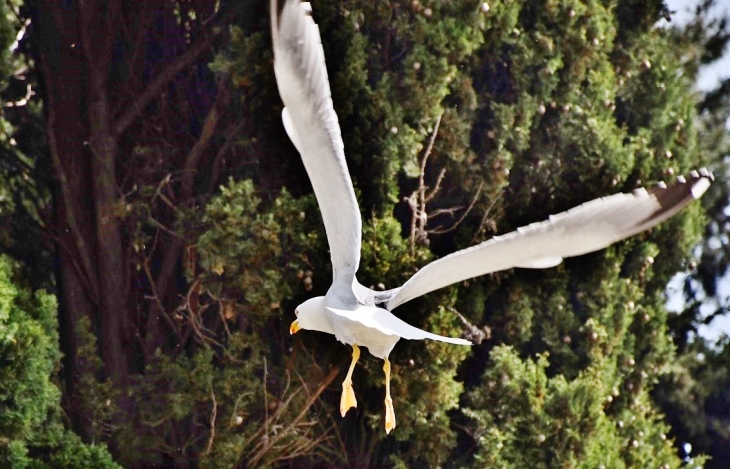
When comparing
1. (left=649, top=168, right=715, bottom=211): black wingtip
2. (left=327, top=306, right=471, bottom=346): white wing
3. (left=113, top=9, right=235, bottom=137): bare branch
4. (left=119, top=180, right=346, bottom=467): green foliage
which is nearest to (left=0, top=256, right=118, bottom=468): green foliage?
(left=119, top=180, right=346, bottom=467): green foliage

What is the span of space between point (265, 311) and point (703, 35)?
2300 mm

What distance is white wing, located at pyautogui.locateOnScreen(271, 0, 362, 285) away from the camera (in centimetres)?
380

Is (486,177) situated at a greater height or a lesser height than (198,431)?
greater

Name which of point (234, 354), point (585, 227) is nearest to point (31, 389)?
point (234, 354)

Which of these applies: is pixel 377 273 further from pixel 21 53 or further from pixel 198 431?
pixel 21 53

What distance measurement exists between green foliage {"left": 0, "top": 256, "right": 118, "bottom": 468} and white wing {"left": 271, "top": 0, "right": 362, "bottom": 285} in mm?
1478

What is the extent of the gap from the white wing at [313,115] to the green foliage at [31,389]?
148cm

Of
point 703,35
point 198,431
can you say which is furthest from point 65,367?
point 703,35

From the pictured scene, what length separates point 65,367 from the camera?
5.11 metres

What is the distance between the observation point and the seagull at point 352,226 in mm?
3500

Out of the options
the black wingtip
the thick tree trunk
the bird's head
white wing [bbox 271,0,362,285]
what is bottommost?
the black wingtip

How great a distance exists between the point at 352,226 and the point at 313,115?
303mm

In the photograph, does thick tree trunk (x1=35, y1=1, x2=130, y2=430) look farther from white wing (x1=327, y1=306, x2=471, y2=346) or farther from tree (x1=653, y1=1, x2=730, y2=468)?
tree (x1=653, y1=1, x2=730, y2=468)

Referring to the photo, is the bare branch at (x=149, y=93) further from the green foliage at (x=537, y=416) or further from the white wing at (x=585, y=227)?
the white wing at (x=585, y=227)
